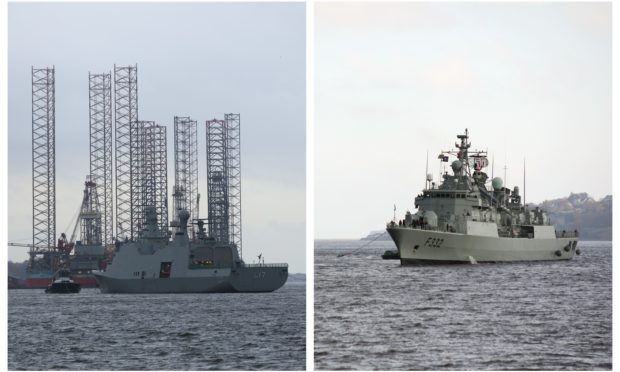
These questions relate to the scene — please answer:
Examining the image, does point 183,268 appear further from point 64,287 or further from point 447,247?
point 447,247

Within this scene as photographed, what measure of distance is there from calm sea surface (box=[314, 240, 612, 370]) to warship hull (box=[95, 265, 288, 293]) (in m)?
26.8

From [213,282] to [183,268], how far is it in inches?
93.2

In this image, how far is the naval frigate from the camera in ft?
262

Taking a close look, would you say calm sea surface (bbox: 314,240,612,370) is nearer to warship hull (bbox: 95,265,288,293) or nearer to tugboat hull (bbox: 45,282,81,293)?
warship hull (bbox: 95,265,288,293)

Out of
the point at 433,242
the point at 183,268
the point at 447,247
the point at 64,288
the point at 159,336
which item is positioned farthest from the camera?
the point at 64,288

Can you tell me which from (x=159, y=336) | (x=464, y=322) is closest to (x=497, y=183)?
(x=159, y=336)

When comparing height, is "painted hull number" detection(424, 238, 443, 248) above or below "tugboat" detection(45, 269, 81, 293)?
above

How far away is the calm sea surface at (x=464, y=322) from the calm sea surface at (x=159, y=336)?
2.44 m

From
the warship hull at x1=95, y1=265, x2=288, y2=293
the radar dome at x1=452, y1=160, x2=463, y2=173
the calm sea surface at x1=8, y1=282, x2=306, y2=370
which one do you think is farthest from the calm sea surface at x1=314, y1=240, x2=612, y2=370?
the warship hull at x1=95, y1=265, x2=288, y2=293

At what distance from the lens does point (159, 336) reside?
139ft

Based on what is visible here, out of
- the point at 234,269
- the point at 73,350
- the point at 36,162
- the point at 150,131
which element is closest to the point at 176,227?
the point at 234,269

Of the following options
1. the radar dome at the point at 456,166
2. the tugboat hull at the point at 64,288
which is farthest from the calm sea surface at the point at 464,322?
→ the tugboat hull at the point at 64,288

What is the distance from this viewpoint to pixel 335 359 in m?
25.4

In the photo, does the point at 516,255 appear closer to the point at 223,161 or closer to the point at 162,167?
the point at 223,161
